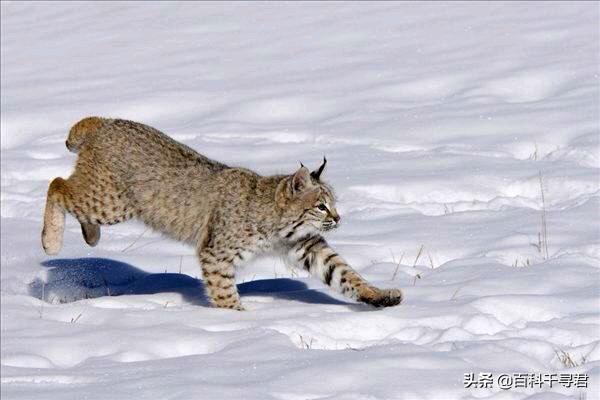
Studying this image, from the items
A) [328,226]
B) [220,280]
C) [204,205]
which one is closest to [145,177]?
[204,205]

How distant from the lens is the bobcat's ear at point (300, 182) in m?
7.27

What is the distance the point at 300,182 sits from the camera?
7305 mm

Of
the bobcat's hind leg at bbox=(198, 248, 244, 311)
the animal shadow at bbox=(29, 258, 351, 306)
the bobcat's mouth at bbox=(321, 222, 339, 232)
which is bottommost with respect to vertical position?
the animal shadow at bbox=(29, 258, 351, 306)

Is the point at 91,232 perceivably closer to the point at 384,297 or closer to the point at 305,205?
the point at 305,205

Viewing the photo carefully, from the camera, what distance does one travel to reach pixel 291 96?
42.4ft

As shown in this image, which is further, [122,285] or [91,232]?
[91,232]

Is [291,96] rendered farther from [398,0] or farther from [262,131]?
[398,0]

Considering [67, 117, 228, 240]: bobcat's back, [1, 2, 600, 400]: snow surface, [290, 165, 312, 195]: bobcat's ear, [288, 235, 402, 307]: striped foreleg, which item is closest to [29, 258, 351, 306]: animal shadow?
[1, 2, 600, 400]: snow surface

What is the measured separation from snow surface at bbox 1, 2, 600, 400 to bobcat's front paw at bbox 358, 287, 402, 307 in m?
0.12

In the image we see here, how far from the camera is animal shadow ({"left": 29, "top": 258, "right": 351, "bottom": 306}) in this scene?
7629mm

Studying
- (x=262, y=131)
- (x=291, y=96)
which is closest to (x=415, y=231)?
(x=262, y=131)

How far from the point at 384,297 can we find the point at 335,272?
0.53 meters

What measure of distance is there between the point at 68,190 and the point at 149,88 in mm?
5934

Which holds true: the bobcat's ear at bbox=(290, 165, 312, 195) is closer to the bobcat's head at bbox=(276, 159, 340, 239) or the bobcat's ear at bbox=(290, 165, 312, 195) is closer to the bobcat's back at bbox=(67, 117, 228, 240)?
the bobcat's head at bbox=(276, 159, 340, 239)
